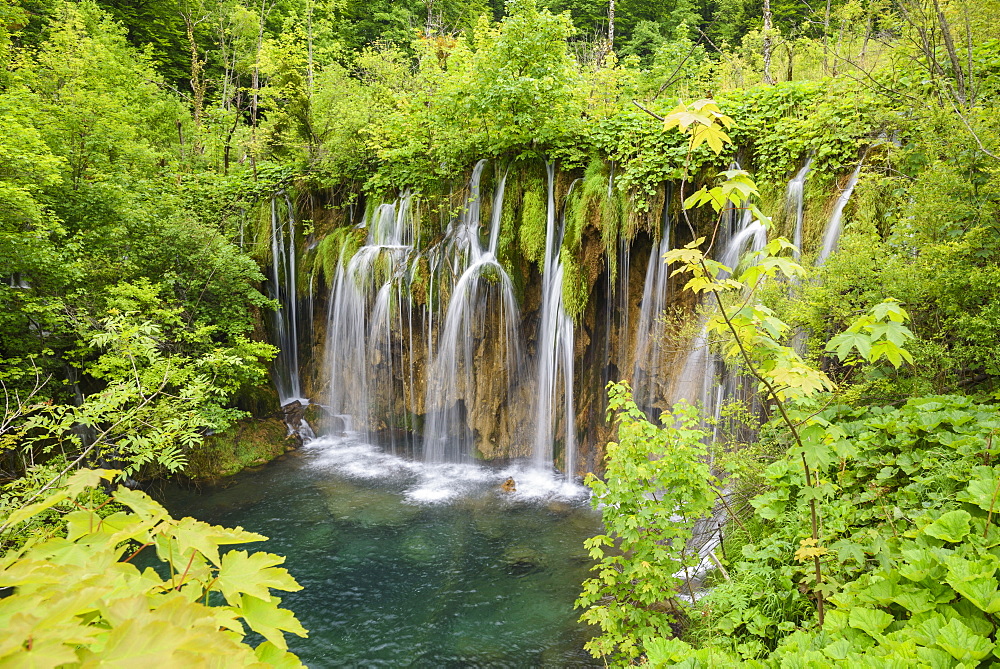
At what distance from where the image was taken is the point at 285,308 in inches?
570

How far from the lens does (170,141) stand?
1742 cm

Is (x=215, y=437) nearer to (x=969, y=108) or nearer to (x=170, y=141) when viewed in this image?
(x=170, y=141)

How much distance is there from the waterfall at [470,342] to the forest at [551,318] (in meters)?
0.07

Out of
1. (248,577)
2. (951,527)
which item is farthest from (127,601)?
(951,527)

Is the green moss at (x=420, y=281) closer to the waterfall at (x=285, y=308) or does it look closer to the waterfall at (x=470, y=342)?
the waterfall at (x=470, y=342)

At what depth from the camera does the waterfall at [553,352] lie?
10.9 m

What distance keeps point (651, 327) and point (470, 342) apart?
4.07m

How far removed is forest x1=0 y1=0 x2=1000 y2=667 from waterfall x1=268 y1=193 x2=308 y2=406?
0.09m

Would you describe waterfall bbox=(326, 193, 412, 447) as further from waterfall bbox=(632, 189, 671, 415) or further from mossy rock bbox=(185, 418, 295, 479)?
waterfall bbox=(632, 189, 671, 415)

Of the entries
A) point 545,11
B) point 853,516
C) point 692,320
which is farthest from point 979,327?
point 545,11

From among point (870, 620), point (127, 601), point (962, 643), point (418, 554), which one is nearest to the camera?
point (127, 601)

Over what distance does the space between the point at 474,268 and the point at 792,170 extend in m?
6.42

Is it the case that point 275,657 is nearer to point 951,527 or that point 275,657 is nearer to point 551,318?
point 951,527

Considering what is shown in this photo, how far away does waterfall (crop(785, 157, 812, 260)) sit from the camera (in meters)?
8.02
